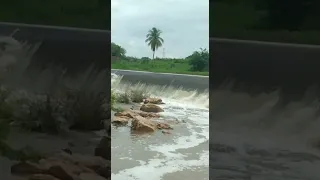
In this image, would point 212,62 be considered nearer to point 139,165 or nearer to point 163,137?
point 163,137

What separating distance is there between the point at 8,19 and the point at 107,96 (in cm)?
63

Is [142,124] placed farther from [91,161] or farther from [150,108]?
[91,161]

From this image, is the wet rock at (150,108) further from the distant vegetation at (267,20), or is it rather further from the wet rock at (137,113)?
the distant vegetation at (267,20)

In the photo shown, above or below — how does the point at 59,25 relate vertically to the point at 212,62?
above

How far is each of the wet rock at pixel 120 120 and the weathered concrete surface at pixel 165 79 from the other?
0.19m

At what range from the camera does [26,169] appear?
1.97m

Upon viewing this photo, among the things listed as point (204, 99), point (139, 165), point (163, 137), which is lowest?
point (139, 165)

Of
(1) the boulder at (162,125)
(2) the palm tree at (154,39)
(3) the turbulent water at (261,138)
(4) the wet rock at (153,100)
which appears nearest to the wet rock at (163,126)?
(1) the boulder at (162,125)

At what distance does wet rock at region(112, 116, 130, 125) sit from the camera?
2.03 meters

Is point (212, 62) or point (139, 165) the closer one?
point (212, 62)

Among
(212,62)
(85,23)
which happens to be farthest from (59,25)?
(212,62)

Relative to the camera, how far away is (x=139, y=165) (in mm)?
1994

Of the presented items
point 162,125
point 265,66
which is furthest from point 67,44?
point 265,66

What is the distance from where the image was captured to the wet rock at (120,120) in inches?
79.9
